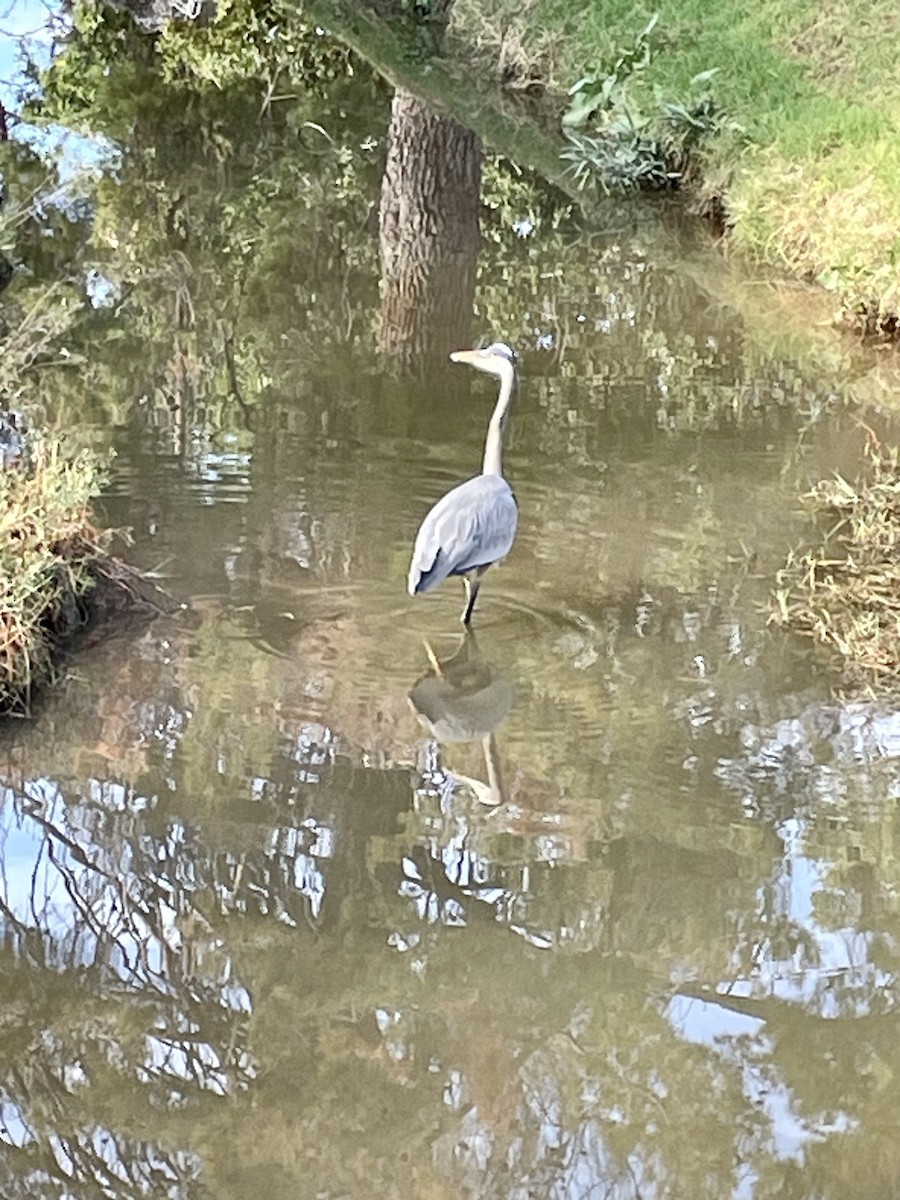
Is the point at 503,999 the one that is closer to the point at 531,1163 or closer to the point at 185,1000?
the point at 531,1163

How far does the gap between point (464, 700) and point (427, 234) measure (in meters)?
6.13

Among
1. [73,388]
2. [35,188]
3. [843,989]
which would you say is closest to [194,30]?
[35,188]

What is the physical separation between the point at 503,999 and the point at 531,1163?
0.58 meters

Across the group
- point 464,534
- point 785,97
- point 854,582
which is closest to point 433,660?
point 464,534

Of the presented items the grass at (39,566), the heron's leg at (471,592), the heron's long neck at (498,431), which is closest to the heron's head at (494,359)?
the heron's long neck at (498,431)

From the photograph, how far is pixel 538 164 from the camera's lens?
42.7ft

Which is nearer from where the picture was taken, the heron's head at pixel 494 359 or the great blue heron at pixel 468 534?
the great blue heron at pixel 468 534

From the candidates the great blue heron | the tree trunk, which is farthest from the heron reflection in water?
the tree trunk

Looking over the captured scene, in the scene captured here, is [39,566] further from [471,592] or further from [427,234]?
[427,234]

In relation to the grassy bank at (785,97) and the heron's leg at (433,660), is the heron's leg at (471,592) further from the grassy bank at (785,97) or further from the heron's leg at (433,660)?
the grassy bank at (785,97)

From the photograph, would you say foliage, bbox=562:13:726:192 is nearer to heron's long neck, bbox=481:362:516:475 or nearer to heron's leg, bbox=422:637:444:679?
heron's long neck, bbox=481:362:516:475

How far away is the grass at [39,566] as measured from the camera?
5652 millimetres

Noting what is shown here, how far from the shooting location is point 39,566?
580 centimetres

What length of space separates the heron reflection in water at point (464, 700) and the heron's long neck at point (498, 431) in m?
0.91
